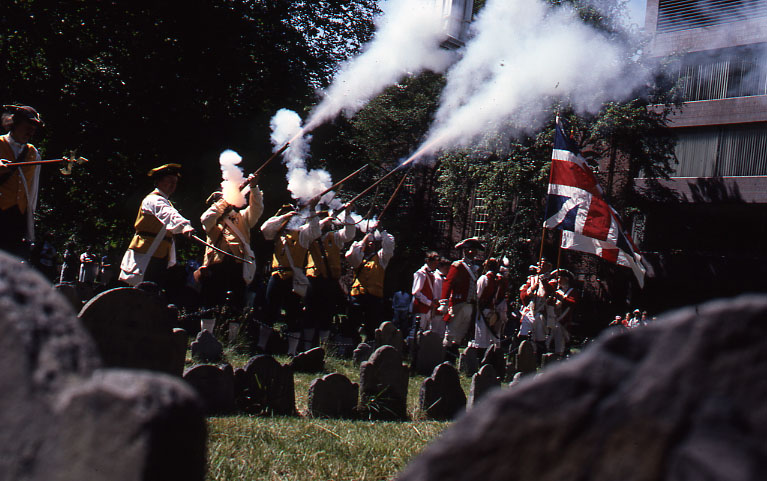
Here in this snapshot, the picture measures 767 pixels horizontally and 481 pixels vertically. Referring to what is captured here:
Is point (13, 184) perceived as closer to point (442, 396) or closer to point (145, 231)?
→ point (145, 231)

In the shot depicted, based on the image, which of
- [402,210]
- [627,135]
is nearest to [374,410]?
[627,135]

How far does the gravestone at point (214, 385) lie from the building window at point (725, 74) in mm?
24094

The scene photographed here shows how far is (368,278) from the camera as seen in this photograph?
12.3 m

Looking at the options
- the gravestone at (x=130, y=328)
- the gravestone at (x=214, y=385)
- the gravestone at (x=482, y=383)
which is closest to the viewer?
the gravestone at (x=130, y=328)

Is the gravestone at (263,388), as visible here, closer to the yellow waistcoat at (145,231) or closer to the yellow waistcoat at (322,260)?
the yellow waistcoat at (145,231)

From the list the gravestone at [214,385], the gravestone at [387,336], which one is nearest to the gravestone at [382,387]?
the gravestone at [214,385]

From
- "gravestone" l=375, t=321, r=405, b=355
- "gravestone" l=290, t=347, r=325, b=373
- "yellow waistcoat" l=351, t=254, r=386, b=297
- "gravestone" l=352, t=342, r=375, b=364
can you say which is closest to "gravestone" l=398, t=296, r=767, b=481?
"gravestone" l=290, t=347, r=325, b=373

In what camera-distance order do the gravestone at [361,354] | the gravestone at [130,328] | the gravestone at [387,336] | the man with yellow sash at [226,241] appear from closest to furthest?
the gravestone at [130,328]
the gravestone at [361,354]
the man with yellow sash at [226,241]
the gravestone at [387,336]

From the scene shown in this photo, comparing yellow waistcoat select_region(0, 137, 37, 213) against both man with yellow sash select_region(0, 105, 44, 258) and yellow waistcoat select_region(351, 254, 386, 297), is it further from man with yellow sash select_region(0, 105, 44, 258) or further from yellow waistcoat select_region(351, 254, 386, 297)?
yellow waistcoat select_region(351, 254, 386, 297)

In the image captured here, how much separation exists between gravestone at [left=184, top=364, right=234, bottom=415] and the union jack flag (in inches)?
243

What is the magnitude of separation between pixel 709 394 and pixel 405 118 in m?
27.3

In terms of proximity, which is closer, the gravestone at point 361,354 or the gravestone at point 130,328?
the gravestone at point 130,328

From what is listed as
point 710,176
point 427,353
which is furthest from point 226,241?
point 710,176

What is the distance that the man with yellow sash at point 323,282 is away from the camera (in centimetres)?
1026
